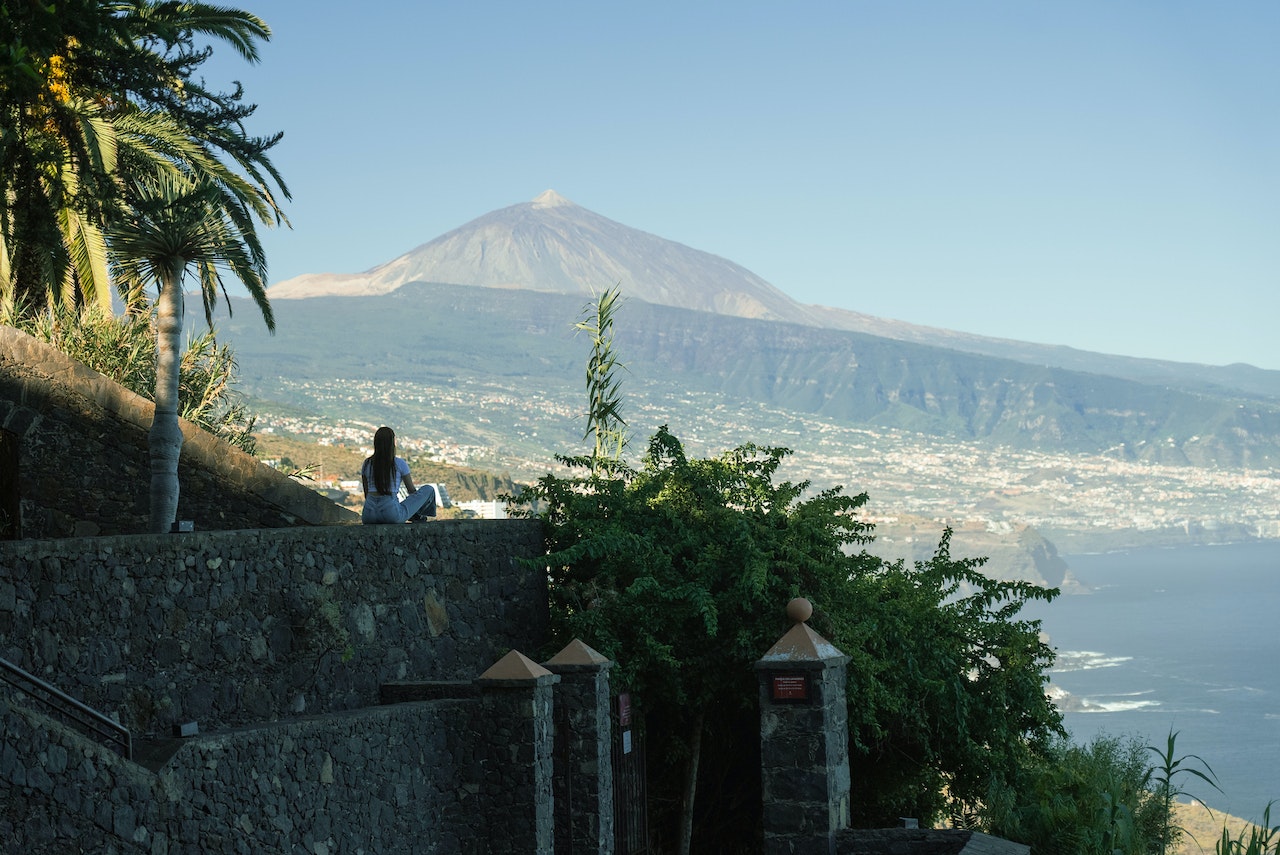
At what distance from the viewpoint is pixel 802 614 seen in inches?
444

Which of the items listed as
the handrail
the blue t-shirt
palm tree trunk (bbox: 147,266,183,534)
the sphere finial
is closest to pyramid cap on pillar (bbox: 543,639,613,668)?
the sphere finial

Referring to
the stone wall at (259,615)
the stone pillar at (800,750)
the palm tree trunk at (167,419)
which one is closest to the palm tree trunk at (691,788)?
the stone wall at (259,615)

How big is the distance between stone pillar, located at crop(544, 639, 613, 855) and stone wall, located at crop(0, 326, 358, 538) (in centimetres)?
426

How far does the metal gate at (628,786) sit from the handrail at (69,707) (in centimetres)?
449

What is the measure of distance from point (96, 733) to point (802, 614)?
5.36 meters

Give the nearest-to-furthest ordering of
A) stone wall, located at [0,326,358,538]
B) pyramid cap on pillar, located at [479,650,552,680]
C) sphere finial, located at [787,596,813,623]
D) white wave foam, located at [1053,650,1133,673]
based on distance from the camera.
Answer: pyramid cap on pillar, located at [479,650,552,680] → sphere finial, located at [787,596,813,623] → stone wall, located at [0,326,358,538] → white wave foam, located at [1053,650,1133,673]

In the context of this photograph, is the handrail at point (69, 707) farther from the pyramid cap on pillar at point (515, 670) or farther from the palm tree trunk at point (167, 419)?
the pyramid cap on pillar at point (515, 670)

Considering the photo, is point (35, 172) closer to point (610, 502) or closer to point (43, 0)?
point (43, 0)

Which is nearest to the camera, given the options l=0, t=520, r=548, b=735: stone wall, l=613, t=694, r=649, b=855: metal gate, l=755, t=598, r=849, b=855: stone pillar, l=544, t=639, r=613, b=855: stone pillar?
l=0, t=520, r=548, b=735: stone wall

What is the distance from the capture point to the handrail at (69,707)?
24.0 feet

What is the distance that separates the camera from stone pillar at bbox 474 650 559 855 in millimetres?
10094

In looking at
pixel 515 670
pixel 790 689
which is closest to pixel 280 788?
pixel 515 670

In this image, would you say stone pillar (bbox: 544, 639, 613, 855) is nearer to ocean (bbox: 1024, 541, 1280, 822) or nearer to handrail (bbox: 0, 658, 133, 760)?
handrail (bbox: 0, 658, 133, 760)

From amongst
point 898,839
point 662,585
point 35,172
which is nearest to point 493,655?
point 662,585
